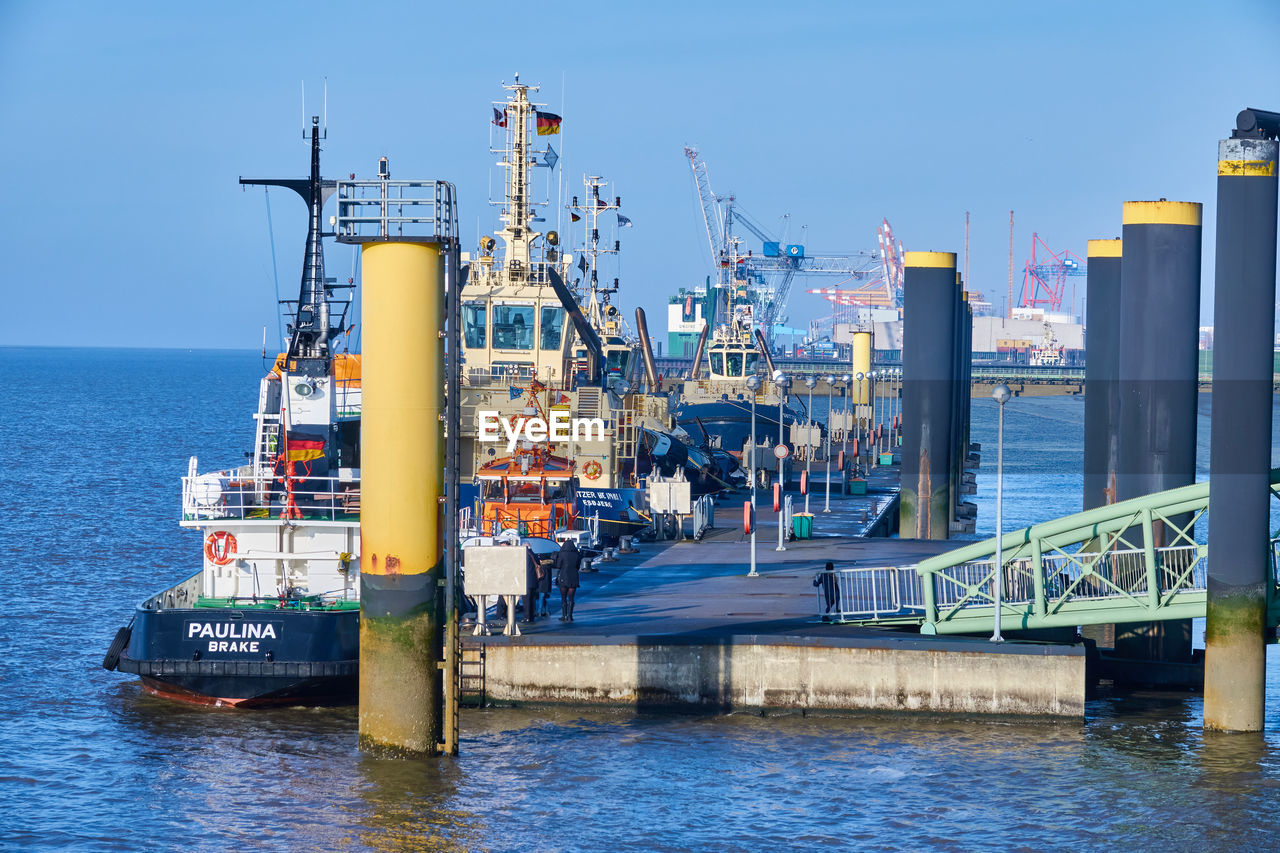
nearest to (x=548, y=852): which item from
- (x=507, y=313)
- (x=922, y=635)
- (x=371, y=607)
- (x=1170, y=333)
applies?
(x=371, y=607)

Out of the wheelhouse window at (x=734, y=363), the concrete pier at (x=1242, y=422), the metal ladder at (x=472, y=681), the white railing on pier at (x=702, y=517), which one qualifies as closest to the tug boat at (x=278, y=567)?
the metal ladder at (x=472, y=681)

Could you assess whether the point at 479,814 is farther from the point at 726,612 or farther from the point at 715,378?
the point at 715,378

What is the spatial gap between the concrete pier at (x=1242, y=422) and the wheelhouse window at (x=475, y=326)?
99.5ft

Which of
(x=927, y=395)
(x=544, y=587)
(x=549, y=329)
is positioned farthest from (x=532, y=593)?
(x=549, y=329)

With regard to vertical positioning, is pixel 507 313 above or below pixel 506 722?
above

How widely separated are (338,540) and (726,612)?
7.25 m

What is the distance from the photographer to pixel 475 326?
170ft

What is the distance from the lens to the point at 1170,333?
2892 centimetres

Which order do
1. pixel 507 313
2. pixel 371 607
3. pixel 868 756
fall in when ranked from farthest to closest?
pixel 507 313 → pixel 868 756 → pixel 371 607

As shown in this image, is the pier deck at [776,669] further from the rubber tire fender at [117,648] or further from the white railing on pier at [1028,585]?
the rubber tire fender at [117,648]

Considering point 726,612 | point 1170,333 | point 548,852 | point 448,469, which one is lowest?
point 548,852

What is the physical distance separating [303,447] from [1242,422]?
1721 centimetres

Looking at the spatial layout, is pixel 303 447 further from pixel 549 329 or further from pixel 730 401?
pixel 730 401

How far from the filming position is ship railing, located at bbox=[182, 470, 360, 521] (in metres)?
28.5
